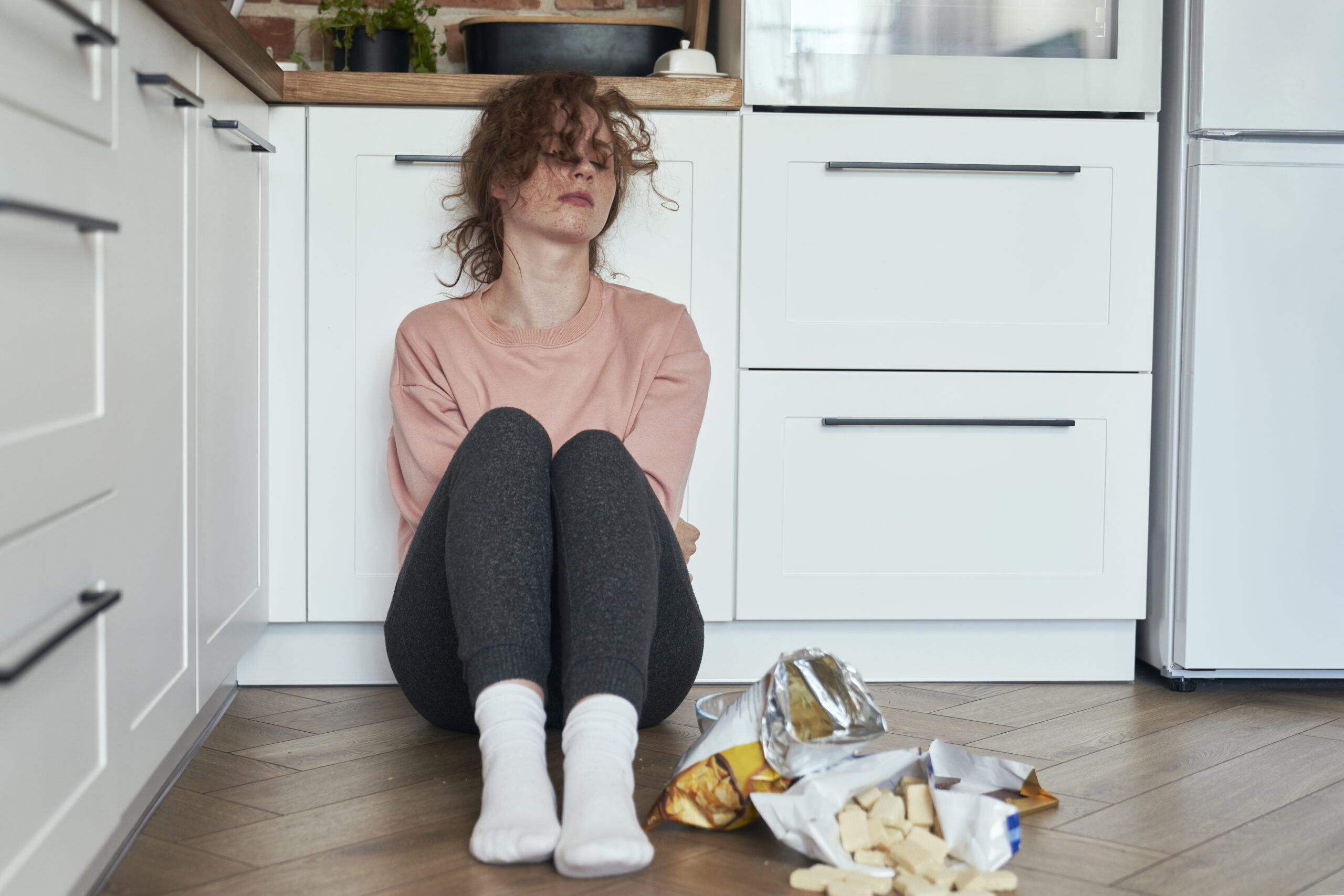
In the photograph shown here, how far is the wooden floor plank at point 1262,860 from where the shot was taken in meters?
1.04

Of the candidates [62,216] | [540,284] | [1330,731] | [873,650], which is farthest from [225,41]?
[1330,731]

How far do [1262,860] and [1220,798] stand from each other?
175 millimetres

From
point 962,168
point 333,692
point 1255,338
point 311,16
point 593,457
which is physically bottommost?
point 333,692

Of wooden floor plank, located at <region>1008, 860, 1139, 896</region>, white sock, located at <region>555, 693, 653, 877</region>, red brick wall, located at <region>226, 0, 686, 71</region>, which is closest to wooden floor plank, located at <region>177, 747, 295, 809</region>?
white sock, located at <region>555, 693, 653, 877</region>

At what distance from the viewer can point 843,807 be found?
1107mm

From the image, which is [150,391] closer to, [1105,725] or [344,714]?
[344,714]

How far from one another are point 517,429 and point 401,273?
1.85 ft

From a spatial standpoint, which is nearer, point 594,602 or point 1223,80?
point 594,602

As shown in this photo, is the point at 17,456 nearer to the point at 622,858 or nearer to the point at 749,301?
the point at 622,858

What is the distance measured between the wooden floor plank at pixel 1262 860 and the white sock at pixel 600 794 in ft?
1.47

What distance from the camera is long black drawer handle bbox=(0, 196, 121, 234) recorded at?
29.2 inches

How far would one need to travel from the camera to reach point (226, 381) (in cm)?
143

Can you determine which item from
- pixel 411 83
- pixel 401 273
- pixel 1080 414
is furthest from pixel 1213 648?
pixel 411 83

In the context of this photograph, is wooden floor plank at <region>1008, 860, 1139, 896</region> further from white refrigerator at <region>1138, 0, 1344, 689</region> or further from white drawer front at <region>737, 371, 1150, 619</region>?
white refrigerator at <region>1138, 0, 1344, 689</region>
